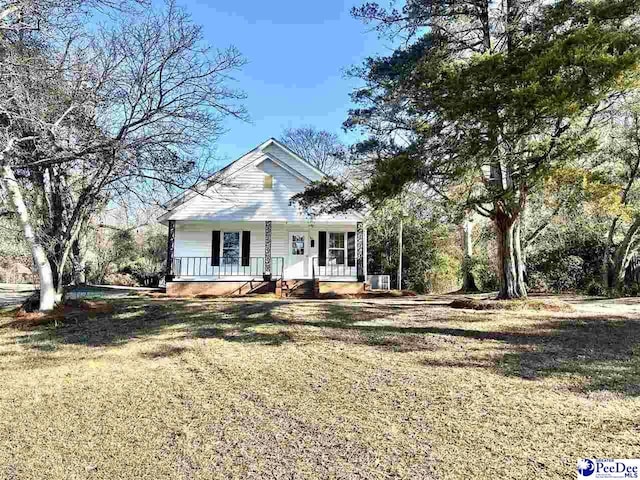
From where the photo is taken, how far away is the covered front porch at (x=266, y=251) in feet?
59.3

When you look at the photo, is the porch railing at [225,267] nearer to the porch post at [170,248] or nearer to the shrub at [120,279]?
the porch post at [170,248]

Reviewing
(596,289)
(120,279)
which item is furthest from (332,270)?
(120,279)

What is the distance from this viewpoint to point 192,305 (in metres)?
11.8

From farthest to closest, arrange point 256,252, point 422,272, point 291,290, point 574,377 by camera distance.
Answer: point 422,272 → point 256,252 → point 291,290 → point 574,377

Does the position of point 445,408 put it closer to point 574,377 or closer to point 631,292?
point 574,377

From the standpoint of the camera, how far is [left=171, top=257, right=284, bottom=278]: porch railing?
58.9ft

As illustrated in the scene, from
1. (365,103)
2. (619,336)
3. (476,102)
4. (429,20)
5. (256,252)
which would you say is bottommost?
(619,336)

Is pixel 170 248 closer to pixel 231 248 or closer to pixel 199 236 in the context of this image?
pixel 199 236

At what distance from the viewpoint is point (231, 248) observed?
1886 centimetres

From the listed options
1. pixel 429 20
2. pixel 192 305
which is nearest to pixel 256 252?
pixel 192 305

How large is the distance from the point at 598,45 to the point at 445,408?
577 cm

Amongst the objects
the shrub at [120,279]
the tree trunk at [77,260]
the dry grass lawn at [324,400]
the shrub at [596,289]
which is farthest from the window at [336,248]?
the shrub at [120,279]

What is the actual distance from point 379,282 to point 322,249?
139 inches

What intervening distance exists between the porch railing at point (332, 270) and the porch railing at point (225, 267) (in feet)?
4.74
